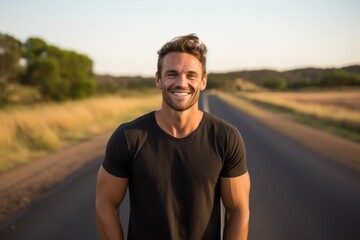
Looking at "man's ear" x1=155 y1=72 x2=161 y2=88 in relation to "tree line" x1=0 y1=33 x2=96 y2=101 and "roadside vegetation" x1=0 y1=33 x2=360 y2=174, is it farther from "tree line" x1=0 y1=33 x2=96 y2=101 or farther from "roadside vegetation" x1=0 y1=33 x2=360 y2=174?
"tree line" x1=0 y1=33 x2=96 y2=101

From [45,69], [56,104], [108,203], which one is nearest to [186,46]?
[108,203]

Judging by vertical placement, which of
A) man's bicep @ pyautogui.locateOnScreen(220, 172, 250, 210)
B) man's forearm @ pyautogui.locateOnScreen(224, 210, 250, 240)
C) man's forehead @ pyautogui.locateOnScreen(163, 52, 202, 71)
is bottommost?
man's forearm @ pyautogui.locateOnScreen(224, 210, 250, 240)

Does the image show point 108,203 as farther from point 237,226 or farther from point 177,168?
point 237,226

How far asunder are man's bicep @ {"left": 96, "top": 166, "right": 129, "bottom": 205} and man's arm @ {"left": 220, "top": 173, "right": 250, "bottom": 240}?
0.57 meters

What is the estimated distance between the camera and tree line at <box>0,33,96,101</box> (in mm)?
20672

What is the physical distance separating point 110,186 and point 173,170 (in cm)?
38

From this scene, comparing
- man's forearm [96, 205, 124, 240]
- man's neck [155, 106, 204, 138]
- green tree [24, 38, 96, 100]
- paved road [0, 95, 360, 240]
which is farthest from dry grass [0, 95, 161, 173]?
green tree [24, 38, 96, 100]

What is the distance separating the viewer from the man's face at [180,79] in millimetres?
2137

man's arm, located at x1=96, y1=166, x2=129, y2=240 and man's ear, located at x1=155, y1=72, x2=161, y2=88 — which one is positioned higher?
man's ear, located at x1=155, y1=72, x2=161, y2=88

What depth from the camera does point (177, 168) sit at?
2057 mm

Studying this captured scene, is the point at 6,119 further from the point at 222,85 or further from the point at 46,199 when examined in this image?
the point at 222,85

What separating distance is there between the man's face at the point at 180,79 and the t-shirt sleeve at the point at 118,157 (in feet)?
1.15

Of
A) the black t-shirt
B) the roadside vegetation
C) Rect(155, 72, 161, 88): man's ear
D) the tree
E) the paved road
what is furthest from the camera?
the tree

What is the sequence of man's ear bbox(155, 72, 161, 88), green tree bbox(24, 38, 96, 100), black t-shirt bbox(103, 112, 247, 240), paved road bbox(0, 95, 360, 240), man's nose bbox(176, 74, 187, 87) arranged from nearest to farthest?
black t-shirt bbox(103, 112, 247, 240), man's nose bbox(176, 74, 187, 87), man's ear bbox(155, 72, 161, 88), paved road bbox(0, 95, 360, 240), green tree bbox(24, 38, 96, 100)
